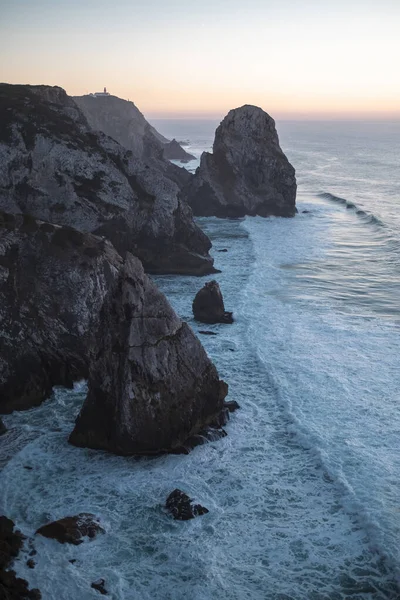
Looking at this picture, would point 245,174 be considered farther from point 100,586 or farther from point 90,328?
point 100,586

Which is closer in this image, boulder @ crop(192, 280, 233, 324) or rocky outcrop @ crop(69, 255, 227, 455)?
rocky outcrop @ crop(69, 255, 227, 455)

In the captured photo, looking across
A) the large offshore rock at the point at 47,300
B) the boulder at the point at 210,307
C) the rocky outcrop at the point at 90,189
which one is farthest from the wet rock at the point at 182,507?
the rocky outcrop at the point at 90,189

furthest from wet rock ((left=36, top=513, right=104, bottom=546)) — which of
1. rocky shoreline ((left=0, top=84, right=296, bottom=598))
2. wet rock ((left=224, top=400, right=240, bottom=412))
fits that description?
wet rock ((left=224, top=400, right=240, bottom=412))

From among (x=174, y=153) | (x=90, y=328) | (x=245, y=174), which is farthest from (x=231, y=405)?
(x=174, y=153)

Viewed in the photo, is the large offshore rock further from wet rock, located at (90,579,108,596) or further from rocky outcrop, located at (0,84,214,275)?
rocky outcrop, located at (0,84,214,275)

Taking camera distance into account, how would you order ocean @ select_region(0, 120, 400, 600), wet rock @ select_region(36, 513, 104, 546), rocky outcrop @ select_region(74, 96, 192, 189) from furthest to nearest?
1. rocky outcrop @ select_region(74, 96, 192, 189)
2. wet rock @ select_region(36, 513, 104, 546)
3. ocean @ select_region(0, 120, 400, 600)

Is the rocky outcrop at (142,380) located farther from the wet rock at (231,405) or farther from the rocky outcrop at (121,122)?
the rocky outcrop at (121,122)

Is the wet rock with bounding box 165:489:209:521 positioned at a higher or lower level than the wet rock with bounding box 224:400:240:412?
lower

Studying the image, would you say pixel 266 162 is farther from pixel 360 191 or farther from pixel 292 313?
pixel 292 313
